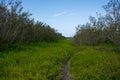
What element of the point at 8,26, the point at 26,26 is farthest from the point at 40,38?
the point at 8,26

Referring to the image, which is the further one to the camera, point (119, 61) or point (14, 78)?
point (119, 61)

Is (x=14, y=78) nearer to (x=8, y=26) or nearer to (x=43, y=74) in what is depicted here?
(x=43, y=74)

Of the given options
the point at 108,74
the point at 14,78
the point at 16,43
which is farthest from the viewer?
the point at 16,43

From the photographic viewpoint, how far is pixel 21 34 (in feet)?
124

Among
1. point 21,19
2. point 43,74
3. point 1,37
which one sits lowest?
point 43,74

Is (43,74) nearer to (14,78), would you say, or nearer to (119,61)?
(14,78)

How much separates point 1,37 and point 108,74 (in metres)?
17.5

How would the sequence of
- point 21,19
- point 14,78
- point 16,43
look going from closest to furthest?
point 14,78
point 21,19
point 16,43

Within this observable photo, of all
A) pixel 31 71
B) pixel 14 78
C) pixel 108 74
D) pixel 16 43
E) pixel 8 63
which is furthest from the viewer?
pixel 16 43

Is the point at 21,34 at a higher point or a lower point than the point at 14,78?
higher

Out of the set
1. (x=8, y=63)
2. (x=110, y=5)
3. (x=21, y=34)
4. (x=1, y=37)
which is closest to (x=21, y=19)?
(x=21, y=34)

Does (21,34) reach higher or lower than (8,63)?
higher

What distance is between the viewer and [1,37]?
31.0 m

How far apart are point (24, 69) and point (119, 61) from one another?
7295 mm
